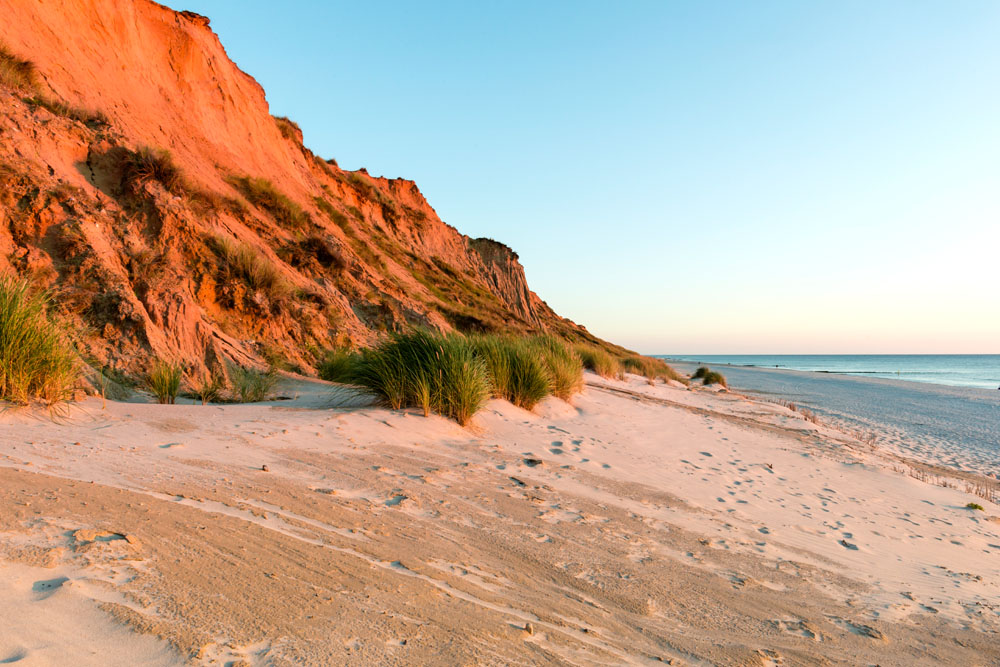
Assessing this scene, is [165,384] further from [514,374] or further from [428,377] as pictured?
[514,374]

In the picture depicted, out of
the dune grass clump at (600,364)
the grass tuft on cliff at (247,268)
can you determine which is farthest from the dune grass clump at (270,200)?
the dune grass clump at (600,364)

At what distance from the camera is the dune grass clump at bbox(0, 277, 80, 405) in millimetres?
4922

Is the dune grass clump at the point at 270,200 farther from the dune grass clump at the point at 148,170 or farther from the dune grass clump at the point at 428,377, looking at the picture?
the dune grass clump at the point at 428,377

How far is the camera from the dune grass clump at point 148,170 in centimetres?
1105

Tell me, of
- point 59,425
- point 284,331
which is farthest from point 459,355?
point 284,331

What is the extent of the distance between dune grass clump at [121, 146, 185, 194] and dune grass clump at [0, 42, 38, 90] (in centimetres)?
218

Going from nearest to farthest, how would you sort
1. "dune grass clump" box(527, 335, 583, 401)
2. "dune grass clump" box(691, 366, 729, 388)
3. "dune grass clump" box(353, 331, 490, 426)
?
"dune grass clump" box(353, 331, 490, 426) < "dune grass clump" box(527, 335, 583, 401) < "dune grass clump" box(691, 366, 729, 388)

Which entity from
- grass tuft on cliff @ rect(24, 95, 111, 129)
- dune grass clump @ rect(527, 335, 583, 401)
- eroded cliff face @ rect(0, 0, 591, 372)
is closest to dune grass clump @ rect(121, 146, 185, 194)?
eroded cliff face @ rect(0, 0, 591, 372)

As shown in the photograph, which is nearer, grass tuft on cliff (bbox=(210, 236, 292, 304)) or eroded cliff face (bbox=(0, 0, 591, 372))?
eroded cliff face (bbox=(0, 0, 591, 372))

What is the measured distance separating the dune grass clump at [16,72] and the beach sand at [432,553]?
8598mm

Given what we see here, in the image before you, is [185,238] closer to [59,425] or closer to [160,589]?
[59,425]

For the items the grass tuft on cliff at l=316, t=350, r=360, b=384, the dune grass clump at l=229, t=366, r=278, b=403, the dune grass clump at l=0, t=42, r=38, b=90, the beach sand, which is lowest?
the beach sand

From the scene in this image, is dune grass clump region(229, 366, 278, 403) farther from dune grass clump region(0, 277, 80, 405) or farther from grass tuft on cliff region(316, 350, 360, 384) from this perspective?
dune grass clump region(0, 277, 80, 405)

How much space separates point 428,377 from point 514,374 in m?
2.24
